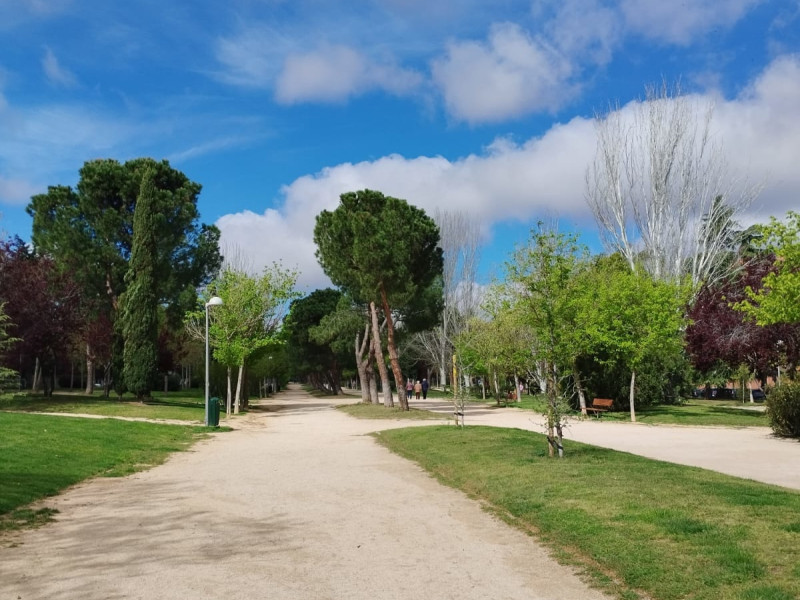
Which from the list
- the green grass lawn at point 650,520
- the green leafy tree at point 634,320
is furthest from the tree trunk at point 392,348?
the green grass lawn at point 650,520

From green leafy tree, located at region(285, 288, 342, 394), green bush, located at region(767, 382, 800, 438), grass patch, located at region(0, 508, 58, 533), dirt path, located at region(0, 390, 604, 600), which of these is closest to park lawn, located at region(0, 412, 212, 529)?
grass patch, located at region(0, 508, 58, 533)

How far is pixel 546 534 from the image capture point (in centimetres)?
705

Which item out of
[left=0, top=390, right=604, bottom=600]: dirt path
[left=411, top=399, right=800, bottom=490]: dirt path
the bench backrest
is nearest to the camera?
[left=0, top=390, right=604, bottom=600]: dirt path

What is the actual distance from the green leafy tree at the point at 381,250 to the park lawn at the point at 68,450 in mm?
11643

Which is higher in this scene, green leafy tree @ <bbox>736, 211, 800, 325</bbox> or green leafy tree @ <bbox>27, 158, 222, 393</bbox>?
green leafy tree @ <bbox>27, 158, 222, 393</bbox>

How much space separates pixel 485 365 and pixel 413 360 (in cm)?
3606

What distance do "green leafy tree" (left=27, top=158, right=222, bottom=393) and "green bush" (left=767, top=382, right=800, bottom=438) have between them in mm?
29654

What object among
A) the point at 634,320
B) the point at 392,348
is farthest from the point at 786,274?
the point at 392,348

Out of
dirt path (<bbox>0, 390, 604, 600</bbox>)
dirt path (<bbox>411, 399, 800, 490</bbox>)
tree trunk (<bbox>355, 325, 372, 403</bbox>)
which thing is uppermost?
tree trunk (<bbox>355, 325, 372, 403</bbox>)

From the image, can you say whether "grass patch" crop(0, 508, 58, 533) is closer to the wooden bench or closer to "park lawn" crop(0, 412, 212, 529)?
"park lawn" crop(0, 412, 212, 529)

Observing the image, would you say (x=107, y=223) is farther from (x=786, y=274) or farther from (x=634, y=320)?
(x=786, y=274)

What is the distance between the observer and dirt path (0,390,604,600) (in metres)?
5.22

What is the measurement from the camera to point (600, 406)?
30.7m

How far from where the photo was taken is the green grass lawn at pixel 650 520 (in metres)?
5.07
